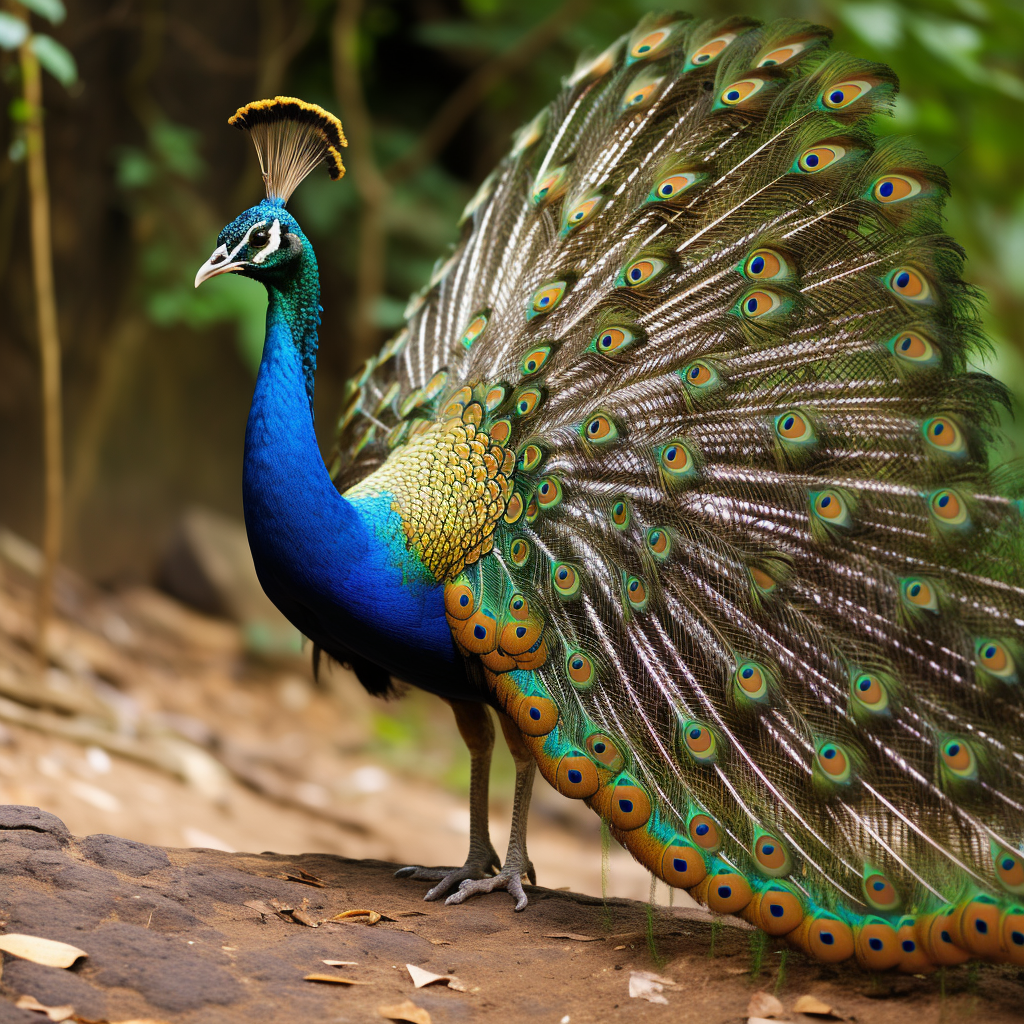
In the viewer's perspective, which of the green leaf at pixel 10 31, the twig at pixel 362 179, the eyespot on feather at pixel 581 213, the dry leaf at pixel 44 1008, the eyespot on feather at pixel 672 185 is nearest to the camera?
the dry leaf at pixel 44 1008

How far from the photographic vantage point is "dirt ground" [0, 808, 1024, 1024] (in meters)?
2.48

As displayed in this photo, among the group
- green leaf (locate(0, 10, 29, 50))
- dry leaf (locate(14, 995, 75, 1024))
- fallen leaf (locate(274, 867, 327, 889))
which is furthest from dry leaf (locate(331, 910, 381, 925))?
green leaf (locate(0, 10, 29, 50))

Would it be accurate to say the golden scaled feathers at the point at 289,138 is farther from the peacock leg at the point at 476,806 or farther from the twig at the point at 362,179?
the twig at the point at 362,179

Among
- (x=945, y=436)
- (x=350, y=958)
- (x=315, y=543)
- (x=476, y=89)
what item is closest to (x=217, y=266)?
(x=315, y=543)

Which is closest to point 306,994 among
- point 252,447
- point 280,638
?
point 252,447

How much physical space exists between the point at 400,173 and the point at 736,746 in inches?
258

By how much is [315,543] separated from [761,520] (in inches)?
52.4

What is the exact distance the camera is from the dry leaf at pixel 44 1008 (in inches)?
88.4

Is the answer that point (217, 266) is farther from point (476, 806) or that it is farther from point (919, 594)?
point (919, 594)

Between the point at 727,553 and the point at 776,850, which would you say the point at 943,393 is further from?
the point at 776,850

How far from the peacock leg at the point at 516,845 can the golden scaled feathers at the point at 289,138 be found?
6.12ft

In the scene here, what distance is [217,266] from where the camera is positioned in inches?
129

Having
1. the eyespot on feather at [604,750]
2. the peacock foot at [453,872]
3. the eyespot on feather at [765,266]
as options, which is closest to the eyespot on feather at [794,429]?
the eyespot on feather at [765,266]

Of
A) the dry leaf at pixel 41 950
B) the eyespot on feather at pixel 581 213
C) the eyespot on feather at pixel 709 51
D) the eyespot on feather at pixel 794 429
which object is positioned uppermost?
the eyespot on feather at pixel 709 51
